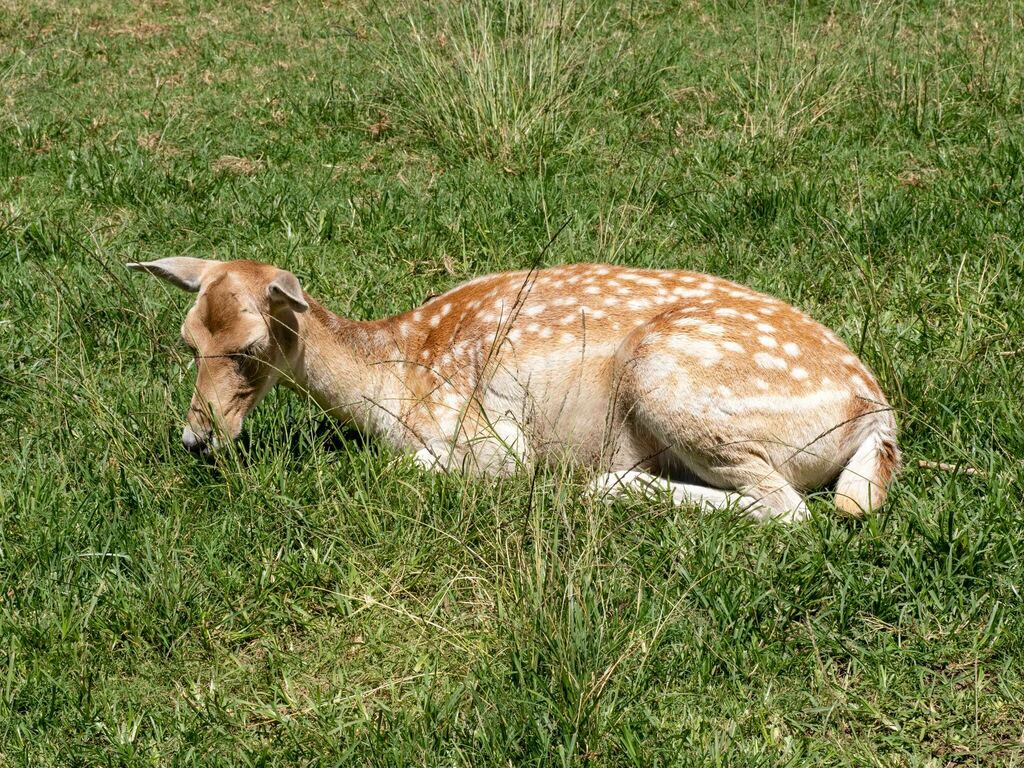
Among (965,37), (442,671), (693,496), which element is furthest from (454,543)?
(965,37)

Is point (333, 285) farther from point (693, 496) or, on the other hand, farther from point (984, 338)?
point (984, 338)

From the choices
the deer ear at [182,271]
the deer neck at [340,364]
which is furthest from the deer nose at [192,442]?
the deer ear at [182,271]

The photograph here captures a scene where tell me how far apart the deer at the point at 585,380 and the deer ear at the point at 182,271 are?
1 cm

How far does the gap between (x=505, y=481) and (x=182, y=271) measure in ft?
5.32

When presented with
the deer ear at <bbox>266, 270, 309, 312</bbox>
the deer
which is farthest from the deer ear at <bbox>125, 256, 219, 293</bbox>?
the deer ear at <bbox>266, 270, 309, 312</bbox>

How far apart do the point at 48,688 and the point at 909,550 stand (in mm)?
2618

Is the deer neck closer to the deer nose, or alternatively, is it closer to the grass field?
the grass field

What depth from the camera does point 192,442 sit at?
14.8ft

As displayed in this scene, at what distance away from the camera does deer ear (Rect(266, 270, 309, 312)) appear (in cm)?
459

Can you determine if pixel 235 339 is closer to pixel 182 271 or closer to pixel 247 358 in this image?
pixel 247 358

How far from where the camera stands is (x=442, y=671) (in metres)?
3.59

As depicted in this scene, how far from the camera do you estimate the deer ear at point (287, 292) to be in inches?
181

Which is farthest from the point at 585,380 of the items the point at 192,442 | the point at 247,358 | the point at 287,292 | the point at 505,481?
the point at 192,442

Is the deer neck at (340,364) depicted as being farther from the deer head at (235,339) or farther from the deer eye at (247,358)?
the deer eye at (247,358)
